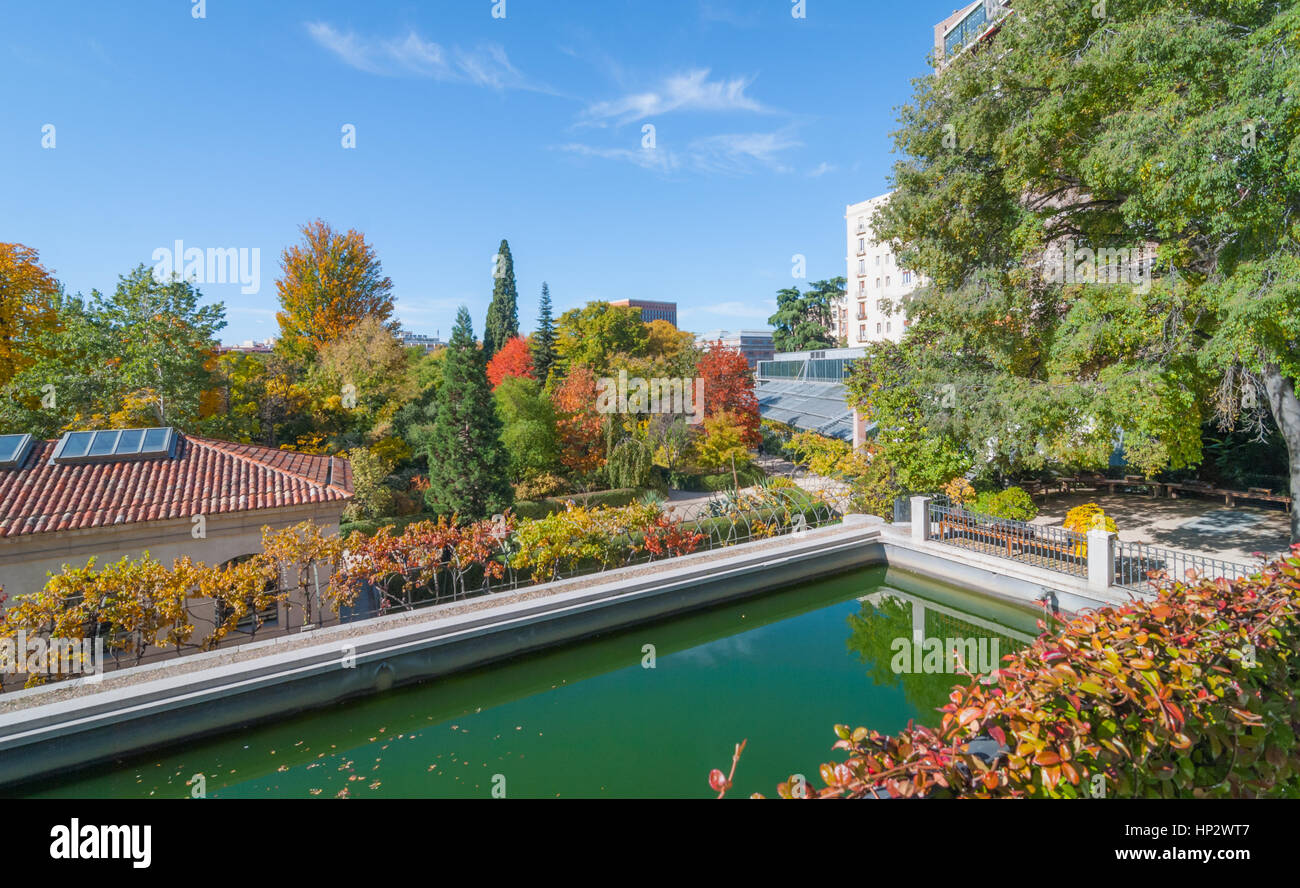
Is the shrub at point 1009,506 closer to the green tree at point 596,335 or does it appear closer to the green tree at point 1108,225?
the green tree at point 1108,225

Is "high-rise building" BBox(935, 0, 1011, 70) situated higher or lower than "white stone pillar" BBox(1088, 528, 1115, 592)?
higher

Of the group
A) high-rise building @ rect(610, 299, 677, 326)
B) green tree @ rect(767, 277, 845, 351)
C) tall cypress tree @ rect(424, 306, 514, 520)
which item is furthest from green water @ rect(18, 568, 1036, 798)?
high-rise building @ rect(610, 299, 677, 326)

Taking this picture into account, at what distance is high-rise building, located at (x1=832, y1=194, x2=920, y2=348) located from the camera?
36969 mm

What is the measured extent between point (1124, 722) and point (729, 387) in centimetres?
1951

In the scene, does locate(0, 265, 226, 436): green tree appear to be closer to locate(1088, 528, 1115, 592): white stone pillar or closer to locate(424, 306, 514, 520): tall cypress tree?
locate(424, 306, 514, 520): tall cypress tree

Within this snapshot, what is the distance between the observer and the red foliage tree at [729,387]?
21703 millimetres

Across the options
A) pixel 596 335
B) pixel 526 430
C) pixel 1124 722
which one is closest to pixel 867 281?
pixel 596 335

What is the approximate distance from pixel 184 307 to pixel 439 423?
8055mm

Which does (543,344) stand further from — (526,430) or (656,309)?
(656,309)

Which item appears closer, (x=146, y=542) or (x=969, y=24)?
(x=146, y=542)

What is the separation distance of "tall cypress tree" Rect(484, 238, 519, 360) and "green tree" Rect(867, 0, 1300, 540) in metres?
32.4

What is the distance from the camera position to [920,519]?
40.1ft

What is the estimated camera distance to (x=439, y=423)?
1524 centimetres
